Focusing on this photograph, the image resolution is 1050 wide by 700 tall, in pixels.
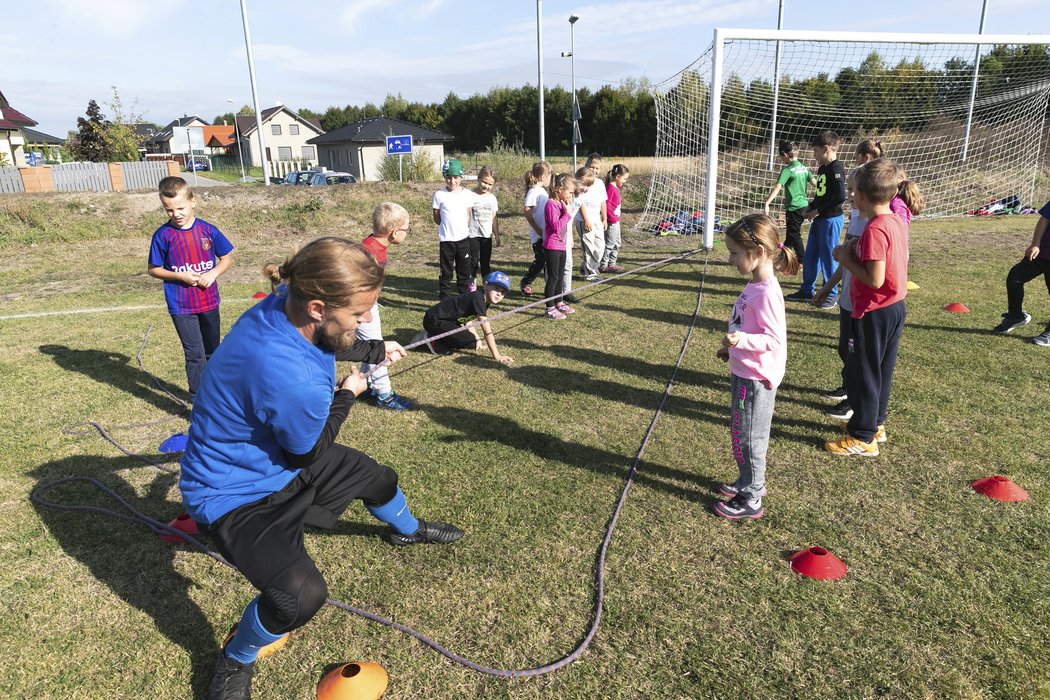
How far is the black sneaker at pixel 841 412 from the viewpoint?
4832mm

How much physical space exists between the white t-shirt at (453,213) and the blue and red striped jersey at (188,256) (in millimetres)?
3406

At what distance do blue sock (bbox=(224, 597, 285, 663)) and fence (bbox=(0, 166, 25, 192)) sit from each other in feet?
71.6

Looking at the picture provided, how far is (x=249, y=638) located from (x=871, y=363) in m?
3.85

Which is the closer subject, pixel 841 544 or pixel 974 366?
pixel 841 544

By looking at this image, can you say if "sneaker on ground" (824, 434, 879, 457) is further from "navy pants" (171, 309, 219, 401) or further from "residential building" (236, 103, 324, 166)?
"residential building" (236, 103, 324, 166)

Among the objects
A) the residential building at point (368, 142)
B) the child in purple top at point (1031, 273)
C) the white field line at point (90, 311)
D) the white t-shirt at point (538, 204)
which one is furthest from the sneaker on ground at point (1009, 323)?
the residential building at point (368, 142)

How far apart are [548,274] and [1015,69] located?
12.8m

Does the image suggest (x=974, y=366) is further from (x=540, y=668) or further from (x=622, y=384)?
(x=540, y=668)

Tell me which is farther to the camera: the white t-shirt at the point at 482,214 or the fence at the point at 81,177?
the fence at the point at 81,177

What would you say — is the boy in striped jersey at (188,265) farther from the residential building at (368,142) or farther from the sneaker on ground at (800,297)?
the residential building at (368,142)

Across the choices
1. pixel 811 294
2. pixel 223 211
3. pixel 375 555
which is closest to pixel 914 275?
pixel 811 294

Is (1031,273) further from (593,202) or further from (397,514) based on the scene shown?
(397,514)

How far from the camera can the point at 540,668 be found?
262 centimetres

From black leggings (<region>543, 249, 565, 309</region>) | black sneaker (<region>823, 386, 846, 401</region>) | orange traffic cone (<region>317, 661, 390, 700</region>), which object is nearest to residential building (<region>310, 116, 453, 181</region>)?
black leggings (<region>543, 249, 565, 309</region>)
